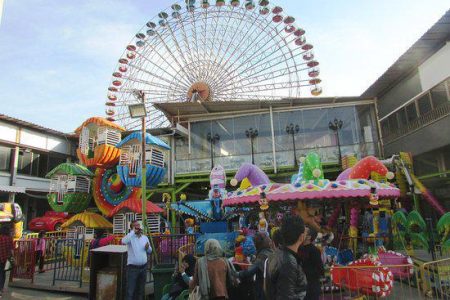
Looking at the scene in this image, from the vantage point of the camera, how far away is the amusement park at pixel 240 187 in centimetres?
628

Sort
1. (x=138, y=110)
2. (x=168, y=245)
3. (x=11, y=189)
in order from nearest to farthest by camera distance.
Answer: (x=138, y=110) → (x=168, y=245) → (x=11, y=189)

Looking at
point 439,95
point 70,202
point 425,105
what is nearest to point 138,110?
point 439,95

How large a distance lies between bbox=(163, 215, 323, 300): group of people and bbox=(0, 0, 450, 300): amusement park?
0.02m

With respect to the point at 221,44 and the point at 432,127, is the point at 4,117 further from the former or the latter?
the point at 432,127

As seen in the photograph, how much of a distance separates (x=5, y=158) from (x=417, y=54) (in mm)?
22875

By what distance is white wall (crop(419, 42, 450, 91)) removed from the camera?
13.2 m

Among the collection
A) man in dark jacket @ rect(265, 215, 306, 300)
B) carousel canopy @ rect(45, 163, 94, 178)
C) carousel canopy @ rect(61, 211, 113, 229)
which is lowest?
man in dark jacket @ rect(265, 215, 306, 300)

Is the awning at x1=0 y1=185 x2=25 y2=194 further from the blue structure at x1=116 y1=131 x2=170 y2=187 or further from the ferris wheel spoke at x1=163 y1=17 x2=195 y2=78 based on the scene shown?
the ferris wheel spoke at x1=163 y1=17 x2=195 y2=78

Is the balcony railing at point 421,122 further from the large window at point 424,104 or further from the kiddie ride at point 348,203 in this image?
the kiddie ride at point 348,203

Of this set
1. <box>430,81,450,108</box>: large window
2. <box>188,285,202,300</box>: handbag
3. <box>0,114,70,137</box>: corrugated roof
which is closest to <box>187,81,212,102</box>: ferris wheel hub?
<box>0,114,70,137</box>: corrugated roof

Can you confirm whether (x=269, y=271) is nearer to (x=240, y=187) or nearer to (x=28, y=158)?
(x=240, y=187)

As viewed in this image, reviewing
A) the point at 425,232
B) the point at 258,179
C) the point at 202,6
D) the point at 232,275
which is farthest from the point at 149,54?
the point at 232,275

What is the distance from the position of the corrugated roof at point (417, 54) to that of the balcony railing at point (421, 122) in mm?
2289

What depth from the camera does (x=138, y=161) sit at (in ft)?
53.5
